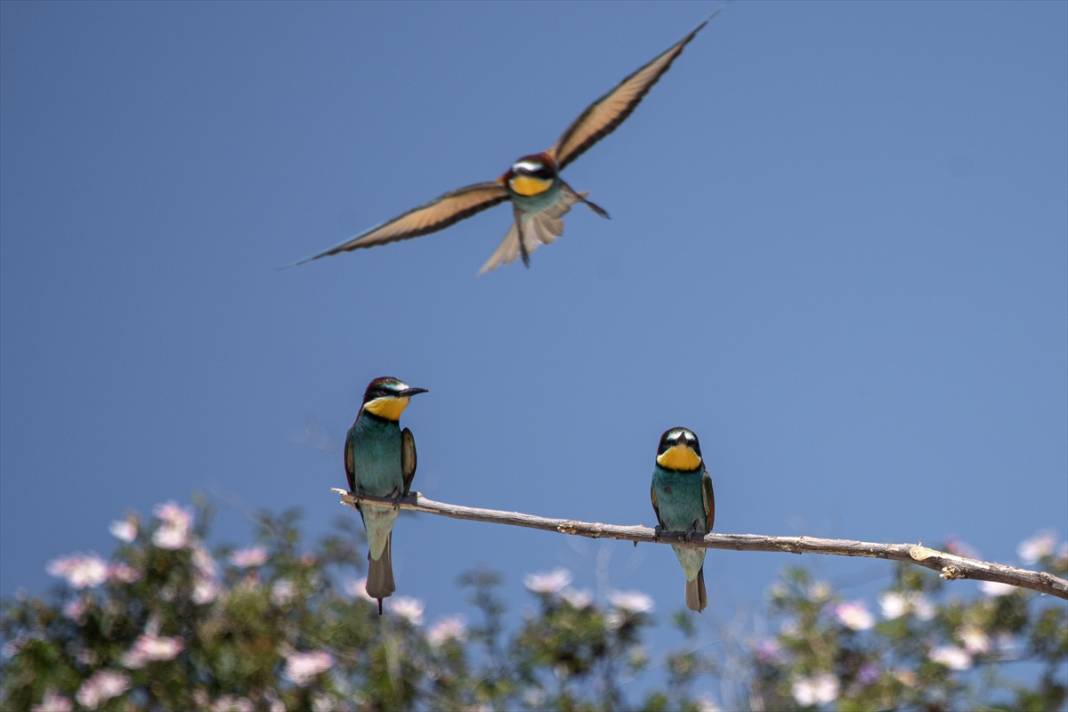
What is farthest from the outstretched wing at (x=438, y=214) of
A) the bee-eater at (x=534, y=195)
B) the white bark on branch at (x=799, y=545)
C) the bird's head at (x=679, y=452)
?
the white bark on branch at (x=799, y=545)

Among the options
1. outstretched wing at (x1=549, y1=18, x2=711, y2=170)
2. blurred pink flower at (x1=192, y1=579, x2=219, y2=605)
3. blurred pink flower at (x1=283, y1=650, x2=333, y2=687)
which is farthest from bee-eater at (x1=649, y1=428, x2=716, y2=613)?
blurred pink flower at (x1=192, y1=579, x2=219, y2=605)

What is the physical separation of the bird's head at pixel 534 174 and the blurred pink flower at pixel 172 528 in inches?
103

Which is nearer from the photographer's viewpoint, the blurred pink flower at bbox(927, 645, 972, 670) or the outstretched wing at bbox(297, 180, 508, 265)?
the outstretched wing at bbox(297, 180, 508, 265)

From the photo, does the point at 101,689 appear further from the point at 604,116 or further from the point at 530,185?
the point at 604,116

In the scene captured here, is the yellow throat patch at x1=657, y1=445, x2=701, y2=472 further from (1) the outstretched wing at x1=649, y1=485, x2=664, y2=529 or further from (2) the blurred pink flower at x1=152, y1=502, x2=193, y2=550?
(2) the blurred pink flower at x1=152, y1=502, x2=193, y2=550

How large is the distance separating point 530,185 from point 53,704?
11.0 feet

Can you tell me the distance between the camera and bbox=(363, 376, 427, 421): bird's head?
5992mm

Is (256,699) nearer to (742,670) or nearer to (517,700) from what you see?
(517,700)

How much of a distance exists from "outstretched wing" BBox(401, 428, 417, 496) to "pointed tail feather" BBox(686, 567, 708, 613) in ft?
4.14

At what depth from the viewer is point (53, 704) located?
6.74m

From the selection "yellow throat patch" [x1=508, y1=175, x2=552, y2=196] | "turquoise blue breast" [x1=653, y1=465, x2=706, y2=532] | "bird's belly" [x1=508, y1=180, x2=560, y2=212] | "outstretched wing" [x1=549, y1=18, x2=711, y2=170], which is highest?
"outstretched wing" [x1=549, y1=18, x2=711, y2=170]

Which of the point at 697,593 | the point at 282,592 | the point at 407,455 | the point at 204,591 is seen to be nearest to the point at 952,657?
the point at 697,593

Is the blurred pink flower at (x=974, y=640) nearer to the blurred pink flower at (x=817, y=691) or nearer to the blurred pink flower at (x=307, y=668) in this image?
the blurred pink flower at (x=817, y=691)

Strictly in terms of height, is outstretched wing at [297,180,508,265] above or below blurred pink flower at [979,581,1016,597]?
above
